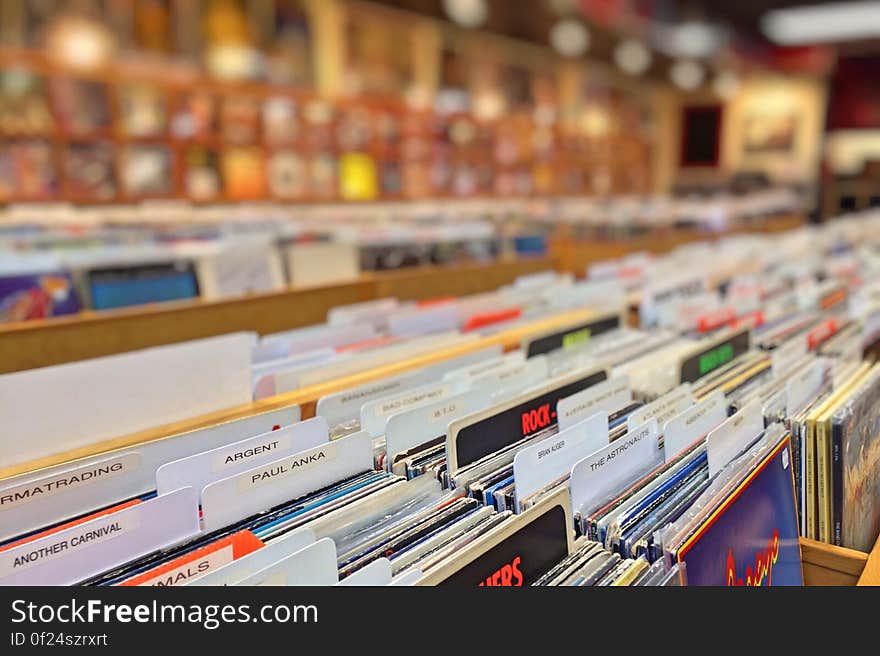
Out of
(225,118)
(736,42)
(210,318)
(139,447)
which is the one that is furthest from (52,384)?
(736,42)

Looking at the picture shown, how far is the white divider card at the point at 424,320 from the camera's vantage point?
6.19 ft

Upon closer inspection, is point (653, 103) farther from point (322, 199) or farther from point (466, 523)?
point (466, 523)

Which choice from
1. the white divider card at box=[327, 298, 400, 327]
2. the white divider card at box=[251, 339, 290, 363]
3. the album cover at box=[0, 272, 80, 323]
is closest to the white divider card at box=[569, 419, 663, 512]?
the white divider card at box=[251, 339, 290, 363]

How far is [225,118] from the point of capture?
7.37 metres

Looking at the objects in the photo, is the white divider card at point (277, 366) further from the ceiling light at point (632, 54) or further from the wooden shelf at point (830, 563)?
the ceiling light at point (632, 54)

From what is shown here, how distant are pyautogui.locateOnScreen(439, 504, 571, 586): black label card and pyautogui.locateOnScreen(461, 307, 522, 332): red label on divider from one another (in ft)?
3.52

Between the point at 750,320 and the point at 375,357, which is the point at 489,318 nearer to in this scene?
the point at 375,357

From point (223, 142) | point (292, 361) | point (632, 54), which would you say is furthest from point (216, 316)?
point (632, 54)

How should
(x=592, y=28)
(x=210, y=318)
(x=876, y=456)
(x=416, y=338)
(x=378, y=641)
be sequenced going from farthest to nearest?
(x=592, y=28) < (x=210, y=318) < (x=416, y=338) < (x=876, y=456) < (x=378, y=641)

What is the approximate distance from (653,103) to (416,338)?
1404cm

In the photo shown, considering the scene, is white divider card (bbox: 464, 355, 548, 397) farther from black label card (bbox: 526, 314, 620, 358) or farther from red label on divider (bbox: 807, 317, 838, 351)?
red label on divider (bbox: 807, 317, 838, 351)

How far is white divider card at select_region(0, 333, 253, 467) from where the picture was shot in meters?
1.15

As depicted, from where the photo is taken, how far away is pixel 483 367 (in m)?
1.46

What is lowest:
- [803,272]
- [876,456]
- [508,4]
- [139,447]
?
[876,456]
